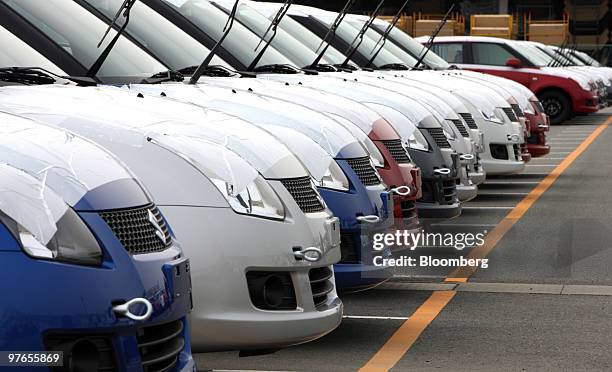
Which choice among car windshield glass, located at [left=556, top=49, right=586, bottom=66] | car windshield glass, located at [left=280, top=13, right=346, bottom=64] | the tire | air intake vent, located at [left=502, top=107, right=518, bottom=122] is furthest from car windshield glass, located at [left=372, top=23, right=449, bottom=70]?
car windshield glass, located at [left=556, top=49, right=586, bottom=66]

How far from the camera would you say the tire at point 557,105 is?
31.4 metres

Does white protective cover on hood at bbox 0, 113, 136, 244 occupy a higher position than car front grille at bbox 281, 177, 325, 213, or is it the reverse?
white protective cover on hood at bbox 0, 113, 136, 244

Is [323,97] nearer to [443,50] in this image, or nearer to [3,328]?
[3,328]

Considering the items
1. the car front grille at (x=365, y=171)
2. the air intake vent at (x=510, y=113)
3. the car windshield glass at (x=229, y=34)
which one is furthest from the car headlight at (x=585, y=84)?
the car front grille at (x=365, y=171)

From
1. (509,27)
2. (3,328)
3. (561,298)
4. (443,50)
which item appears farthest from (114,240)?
(509,27)

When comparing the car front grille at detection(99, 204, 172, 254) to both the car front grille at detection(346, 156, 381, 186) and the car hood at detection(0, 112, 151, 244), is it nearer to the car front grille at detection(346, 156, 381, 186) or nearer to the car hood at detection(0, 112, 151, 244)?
the car hood at detection(0, 112, 151, 244)

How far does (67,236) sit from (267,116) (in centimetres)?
370

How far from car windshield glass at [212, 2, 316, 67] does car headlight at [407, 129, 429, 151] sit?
1.86 m

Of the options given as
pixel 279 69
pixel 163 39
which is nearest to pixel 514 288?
pixel 163 39

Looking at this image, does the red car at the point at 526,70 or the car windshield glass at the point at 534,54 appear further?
the car windshield glass at the point at 534,54

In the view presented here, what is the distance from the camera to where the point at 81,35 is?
789cm

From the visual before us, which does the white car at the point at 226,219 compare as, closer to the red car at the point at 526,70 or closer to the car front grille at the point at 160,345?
the car front grille at the point at 160,345

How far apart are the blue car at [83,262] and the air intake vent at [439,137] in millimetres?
6513

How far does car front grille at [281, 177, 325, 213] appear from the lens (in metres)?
6.36
